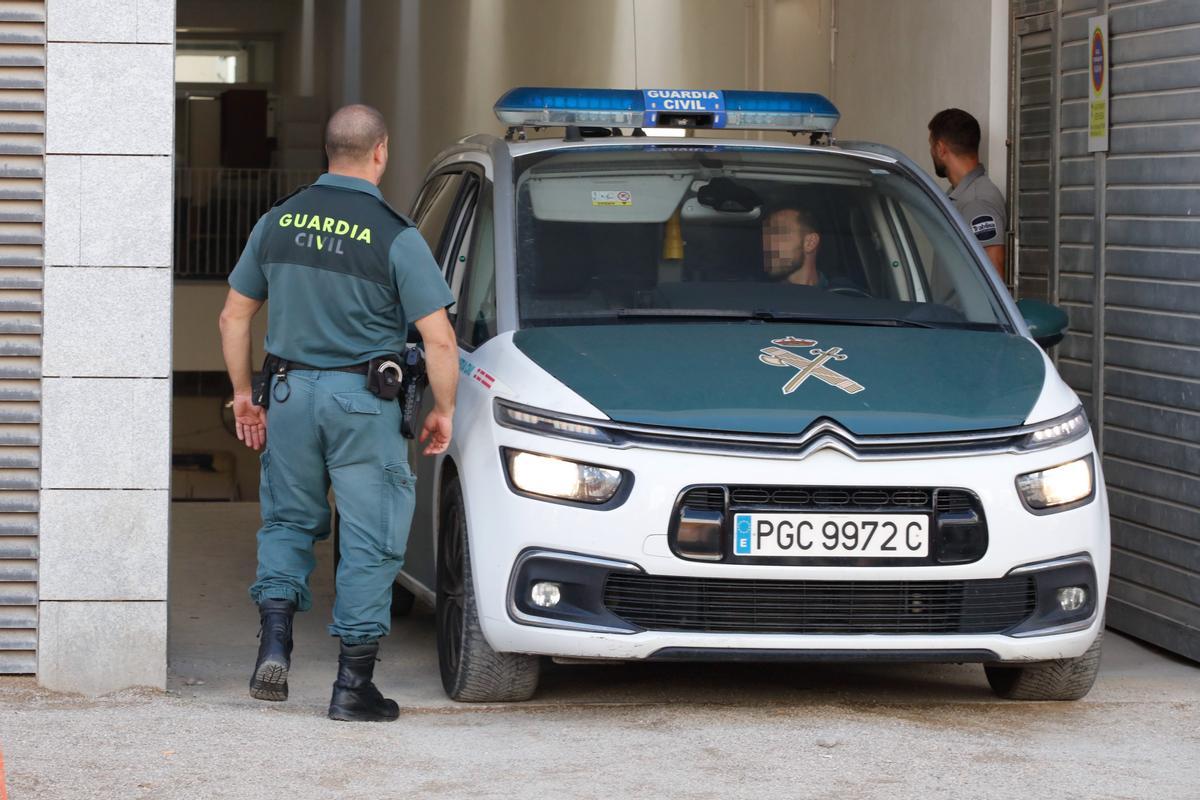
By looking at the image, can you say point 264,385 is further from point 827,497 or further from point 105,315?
point 827,497

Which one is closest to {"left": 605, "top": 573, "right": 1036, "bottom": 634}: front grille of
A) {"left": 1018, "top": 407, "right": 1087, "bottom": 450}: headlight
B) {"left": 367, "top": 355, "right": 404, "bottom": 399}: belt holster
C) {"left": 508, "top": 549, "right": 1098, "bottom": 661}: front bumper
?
{"left": 508, "top": 549, "right": 1098, "bottom": 661}: front bumper

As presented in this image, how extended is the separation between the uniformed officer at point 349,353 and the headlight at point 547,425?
0.16 metres

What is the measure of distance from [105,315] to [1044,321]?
9.50ft

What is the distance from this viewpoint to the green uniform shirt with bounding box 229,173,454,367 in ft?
18.0

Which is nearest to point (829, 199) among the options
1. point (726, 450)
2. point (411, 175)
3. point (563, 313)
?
point (563, 313)

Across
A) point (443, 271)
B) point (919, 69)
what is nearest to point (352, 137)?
point (443, 271)

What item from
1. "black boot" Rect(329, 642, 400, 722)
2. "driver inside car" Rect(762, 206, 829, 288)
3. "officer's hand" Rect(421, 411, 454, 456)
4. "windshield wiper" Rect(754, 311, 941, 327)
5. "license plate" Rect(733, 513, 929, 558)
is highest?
"driver inside car" Rect(762, 206, 829, 288)

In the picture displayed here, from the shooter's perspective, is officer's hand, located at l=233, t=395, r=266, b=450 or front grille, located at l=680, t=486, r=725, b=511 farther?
officer's hand, located at l=233, t=395, r=266, b=450

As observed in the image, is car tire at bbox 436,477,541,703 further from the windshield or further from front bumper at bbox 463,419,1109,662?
the windshield

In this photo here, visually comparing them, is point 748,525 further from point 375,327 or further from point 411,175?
point 411,175

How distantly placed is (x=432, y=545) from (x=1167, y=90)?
3065mm

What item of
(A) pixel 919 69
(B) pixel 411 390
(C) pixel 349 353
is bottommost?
(B) pixel 411 390

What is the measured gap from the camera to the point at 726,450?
5.27m

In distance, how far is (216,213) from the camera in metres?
35.4
